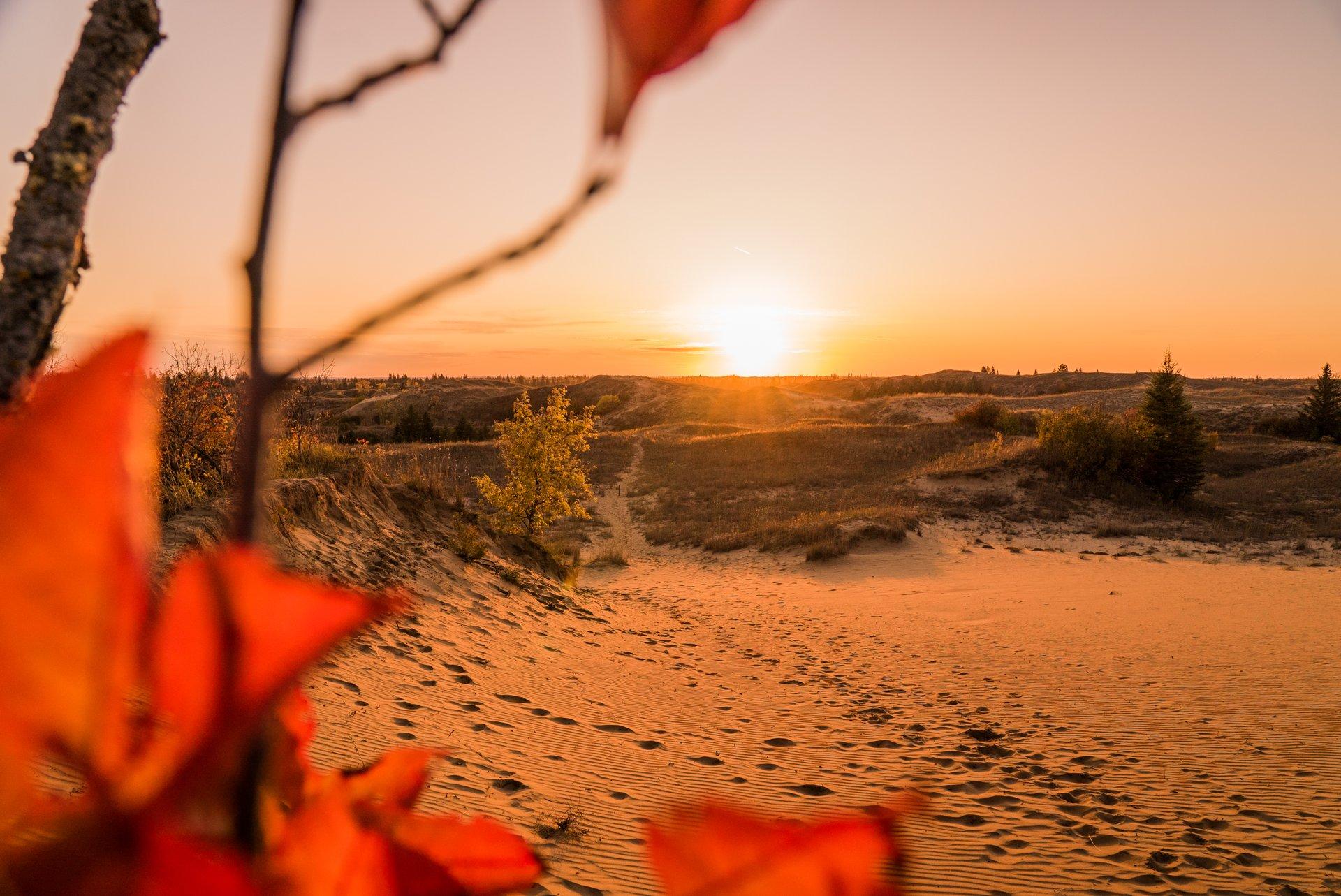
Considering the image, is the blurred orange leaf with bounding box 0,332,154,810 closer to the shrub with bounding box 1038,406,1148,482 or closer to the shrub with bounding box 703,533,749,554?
the shrub with bounding box 703,533,749,554

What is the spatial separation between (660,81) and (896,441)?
29.1 meters

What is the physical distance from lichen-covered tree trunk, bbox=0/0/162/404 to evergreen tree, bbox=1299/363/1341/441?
1575 inches

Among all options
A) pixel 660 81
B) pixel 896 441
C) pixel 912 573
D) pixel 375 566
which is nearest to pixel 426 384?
pixel 896 441

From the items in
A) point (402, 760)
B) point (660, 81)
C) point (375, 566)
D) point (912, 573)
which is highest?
point (660, 81)

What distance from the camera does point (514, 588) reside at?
10.4 metres

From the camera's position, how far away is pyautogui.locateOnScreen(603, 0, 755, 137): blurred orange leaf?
308mm

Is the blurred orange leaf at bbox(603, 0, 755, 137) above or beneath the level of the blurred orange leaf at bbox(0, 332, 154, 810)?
above

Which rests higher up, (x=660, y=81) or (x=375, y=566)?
(x=660, y=81)

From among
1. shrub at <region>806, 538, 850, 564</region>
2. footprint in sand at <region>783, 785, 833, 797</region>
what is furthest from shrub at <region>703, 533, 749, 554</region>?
footprint in sand at <region>783, 785, 833, 797</region>

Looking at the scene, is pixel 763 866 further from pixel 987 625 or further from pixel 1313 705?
pixel 987 625

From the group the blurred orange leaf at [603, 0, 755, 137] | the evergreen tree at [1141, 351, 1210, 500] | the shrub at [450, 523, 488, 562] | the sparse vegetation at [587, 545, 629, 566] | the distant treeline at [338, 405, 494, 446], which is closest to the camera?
the blurred orange leaf at [603, 0, 755, 137]

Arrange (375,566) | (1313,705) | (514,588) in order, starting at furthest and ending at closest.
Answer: (514,588)
(375,566)
(1313,705)

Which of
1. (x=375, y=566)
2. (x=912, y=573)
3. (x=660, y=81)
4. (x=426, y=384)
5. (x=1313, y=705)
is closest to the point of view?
(x=660, y=81)

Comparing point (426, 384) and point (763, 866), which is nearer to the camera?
point (763, 866)
